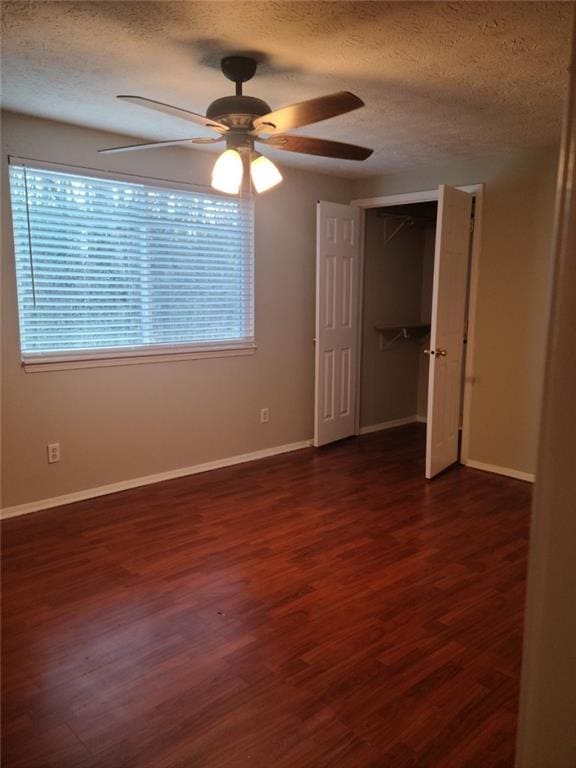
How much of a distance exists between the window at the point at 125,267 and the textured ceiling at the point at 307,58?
0.47 meters

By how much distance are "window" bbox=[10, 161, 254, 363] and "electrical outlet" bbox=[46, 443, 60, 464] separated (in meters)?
0.55

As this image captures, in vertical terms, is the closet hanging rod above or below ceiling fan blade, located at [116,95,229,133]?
above

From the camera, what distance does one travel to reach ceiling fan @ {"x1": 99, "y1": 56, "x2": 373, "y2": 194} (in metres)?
2.04

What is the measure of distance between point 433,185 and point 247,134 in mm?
2604

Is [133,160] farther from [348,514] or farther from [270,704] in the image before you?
[270,704]

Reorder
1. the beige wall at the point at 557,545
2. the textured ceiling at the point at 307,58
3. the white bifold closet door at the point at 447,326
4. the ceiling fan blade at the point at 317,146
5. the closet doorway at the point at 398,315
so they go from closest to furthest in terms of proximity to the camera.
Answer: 1. the beige wall at the point at 557,545
2. the textured ceiling at the point at 307,58
3. the ceiling fan blade at the point at 317,146
4. the white bifold closet door at the point at 447,326
5. the closet doorway at the point at 398,315

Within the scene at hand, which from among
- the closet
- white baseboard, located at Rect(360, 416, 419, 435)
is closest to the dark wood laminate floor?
white baseboard, located at Rect(360, 416, 419, 435)

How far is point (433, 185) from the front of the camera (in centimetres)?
448

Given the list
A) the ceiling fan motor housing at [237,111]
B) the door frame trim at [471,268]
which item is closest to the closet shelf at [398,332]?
the door frame trim at [471,268]

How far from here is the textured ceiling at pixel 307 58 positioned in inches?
74.4

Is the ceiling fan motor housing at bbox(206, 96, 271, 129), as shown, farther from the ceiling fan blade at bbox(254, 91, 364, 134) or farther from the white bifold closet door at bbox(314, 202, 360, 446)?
the white bifold closet door at bbox(314, 202, 360, 446)

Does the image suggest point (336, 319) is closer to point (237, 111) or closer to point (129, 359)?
point (129, 359)

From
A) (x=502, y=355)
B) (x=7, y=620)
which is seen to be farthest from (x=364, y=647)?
(x=502, y=355)

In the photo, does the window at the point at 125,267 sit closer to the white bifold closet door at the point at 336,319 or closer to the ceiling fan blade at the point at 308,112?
the white bifold closet door at the point at 336,319
